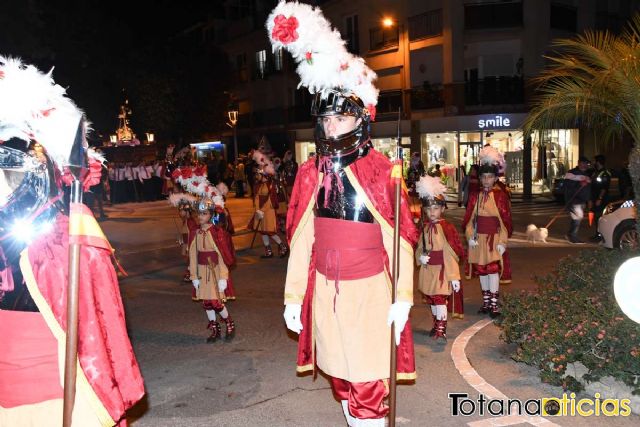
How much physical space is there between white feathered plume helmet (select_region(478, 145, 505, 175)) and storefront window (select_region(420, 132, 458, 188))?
19.2 meters

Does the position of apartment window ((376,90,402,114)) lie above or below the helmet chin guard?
above

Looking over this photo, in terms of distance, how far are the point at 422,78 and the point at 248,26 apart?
63.7 feet

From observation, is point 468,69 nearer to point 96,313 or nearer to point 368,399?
point 368,399

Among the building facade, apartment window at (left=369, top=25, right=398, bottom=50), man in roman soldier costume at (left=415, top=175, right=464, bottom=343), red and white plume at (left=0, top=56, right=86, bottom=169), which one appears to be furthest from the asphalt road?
apartment window at (left=369, top=25, right=398, bottom=50)

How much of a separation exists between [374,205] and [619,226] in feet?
31.0

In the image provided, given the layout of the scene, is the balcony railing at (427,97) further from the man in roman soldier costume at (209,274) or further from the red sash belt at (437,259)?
the man in roman soldier costume at (209,274)

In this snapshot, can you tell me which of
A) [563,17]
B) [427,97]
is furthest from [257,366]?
[563,17]

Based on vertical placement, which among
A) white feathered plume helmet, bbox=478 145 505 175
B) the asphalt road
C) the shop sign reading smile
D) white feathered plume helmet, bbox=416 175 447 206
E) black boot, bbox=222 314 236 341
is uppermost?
the shop sign reading smile

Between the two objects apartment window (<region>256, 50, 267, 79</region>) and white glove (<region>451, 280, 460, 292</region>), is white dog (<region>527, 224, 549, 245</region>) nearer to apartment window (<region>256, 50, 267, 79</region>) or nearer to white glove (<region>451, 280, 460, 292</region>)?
white glove (<region>451, 280, 460, 292</region>)

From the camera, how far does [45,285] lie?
2910 millimetres

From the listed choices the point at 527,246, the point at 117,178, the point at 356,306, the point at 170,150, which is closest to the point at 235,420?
the point at 356,306

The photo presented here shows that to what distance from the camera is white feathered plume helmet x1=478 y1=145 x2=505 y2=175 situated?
25.8ft

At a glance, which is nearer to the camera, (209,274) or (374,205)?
(374,205)

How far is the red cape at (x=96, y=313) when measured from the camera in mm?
2877
